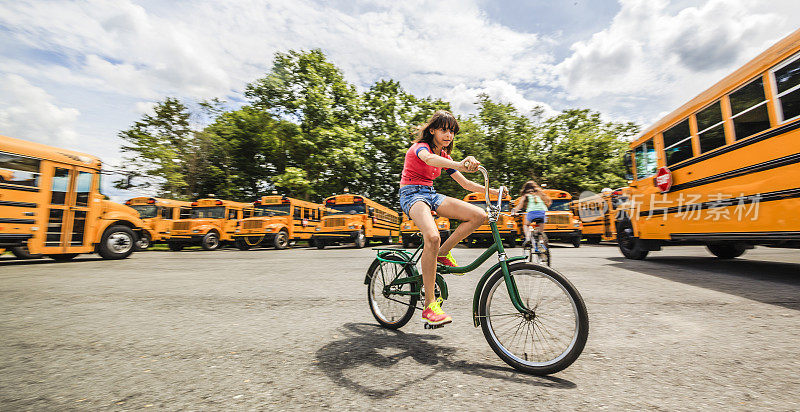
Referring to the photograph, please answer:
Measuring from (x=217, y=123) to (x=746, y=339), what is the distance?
29.9m

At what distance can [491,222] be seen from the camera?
266cm

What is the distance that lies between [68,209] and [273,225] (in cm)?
716

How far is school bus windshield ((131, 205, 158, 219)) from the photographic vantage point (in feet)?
56.7

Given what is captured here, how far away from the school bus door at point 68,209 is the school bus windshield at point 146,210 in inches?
326

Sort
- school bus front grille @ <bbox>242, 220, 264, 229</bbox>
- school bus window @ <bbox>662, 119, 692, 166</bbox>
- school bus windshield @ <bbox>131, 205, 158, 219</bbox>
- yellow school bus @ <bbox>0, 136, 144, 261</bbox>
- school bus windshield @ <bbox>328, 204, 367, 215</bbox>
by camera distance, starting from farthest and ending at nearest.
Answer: school bus windshield @ <bbox>131, 205, 158, 219</bbox>, school bus windshield @ <bbox>328, 204, 367, 215</bbox>, school bus front grille @ <bbox>242, 220, 264, 229</bbox>, yellow school bus @ <bbox>0, 136, 144, 261</bbox>, school bus window @ <bbox>662, 119, 692, 166</bbox>

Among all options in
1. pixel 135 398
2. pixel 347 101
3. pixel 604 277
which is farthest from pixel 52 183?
pixel 347 101

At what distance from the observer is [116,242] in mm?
10320

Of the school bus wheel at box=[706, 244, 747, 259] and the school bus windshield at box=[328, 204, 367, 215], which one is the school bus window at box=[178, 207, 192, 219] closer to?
the school bus windshield at box=[328, 204, 367, 215]

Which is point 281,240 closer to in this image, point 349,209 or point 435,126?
point 349,209

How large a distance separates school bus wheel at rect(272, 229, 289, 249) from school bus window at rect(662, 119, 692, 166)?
14.0m

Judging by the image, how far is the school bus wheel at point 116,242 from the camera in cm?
1009

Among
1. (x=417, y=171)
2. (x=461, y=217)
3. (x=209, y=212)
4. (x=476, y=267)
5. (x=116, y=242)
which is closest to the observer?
(x=476, y=267)

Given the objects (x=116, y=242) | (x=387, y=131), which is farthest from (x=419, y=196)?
(x=387, y=131)

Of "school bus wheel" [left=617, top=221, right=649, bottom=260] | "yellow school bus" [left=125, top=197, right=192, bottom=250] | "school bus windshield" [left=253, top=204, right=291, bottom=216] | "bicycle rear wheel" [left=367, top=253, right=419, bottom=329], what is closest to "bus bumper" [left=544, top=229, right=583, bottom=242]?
"school bus wheel" [left=617, top=221, right=649, bottom=260]
